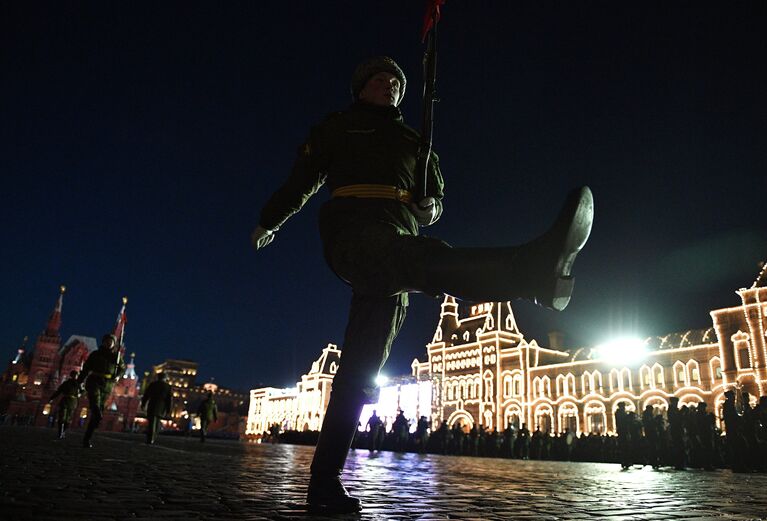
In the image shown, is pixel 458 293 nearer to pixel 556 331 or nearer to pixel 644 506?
pixel 644 506

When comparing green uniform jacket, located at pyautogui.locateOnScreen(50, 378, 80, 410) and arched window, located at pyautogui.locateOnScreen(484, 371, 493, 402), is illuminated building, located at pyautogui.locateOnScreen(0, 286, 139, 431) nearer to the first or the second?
arched window, located at pyautogui.locateOnScreen(484, 371, 493, 402)

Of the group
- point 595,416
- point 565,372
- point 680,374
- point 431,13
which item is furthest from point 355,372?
point 565,372

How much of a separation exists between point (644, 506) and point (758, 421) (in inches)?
525

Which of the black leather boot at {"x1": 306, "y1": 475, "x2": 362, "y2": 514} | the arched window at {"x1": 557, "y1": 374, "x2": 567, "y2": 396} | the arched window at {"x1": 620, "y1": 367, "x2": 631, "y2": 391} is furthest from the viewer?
the arched window at {"x1": 557, "y1": 374, "x2": 567, "y2": 396}

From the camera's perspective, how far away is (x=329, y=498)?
2256mm

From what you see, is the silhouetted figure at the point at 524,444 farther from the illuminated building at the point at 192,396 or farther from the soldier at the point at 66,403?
the illuminated building at the point at 192,396

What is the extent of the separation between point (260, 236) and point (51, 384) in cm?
8933

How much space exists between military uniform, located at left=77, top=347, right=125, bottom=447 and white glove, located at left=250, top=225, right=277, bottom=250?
6458 mm

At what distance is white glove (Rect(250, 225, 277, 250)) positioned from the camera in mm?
3115

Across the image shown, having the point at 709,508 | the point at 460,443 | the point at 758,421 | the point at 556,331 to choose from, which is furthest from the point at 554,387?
the point at 709,508

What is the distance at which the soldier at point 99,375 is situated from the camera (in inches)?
329

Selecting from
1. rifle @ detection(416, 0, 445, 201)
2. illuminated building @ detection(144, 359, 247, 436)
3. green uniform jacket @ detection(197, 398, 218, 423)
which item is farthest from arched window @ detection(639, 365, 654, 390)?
illuminated building @ detection(144, 359, 247, 436)

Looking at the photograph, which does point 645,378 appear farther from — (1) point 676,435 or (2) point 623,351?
(1) point 676,435

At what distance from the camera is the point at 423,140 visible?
2.92 m
